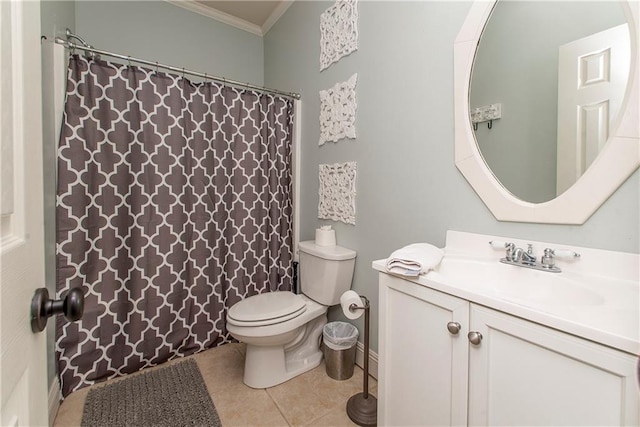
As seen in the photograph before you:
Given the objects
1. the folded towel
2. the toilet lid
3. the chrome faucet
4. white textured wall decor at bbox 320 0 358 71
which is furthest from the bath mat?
white textured wall decor at bbox 320 0 358 71

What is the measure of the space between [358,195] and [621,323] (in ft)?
3.94

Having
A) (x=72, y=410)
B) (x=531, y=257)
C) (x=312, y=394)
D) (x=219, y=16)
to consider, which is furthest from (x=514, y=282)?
(x=219, y=16)

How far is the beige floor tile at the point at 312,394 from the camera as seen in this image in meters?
1.36

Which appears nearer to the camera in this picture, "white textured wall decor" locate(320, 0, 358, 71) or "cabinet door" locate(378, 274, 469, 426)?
"cabinet door" locate(378, 274, 469, 426)

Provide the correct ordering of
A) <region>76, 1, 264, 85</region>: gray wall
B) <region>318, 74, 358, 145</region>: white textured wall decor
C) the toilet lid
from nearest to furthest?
the toilet lid, <region>318, 74, 358, 145</region>: white textured wall decor, <region>76, 1, 264, 85</region>: gray wall

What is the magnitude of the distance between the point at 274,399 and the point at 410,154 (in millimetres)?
1399

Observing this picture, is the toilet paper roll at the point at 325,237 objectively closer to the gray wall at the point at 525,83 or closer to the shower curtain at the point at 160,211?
the shower curtain at the point at 160,211

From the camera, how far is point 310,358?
173cm

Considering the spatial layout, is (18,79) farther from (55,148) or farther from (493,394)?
(55,148)

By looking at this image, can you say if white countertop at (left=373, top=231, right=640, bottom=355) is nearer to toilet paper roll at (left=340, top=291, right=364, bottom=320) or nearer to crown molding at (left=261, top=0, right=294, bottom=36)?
toilet paper roll at (left=340, top=291, right=364, bottom=320)

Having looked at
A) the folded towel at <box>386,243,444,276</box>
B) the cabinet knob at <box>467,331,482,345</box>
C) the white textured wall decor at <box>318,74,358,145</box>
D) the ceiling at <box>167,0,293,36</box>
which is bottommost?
the cabinet knob at <box>467,331,482,345</box>

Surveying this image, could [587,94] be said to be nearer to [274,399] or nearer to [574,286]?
[574,286]

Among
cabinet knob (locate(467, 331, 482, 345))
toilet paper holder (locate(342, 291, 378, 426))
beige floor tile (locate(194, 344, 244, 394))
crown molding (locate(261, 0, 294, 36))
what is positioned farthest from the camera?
crown molding (locate(261, 0, 294, 36))

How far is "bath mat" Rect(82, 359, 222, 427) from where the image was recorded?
1.31 m
